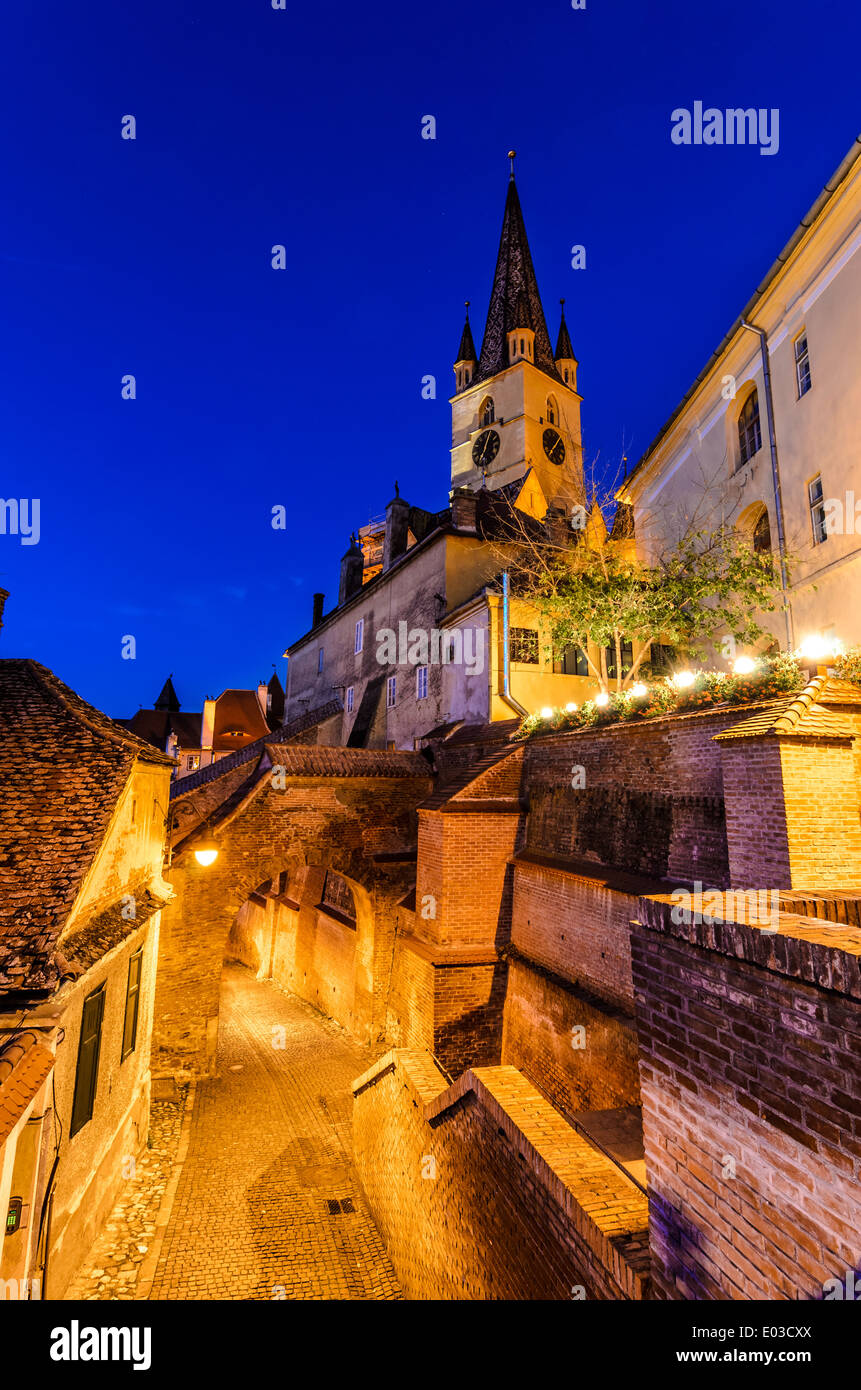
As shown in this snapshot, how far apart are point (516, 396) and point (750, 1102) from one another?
35.6 metres

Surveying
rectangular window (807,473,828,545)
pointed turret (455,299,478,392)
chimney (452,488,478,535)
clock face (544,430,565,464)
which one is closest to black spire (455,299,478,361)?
pointed turret (455,299,478,392)

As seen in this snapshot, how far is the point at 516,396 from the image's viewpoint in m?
33.3

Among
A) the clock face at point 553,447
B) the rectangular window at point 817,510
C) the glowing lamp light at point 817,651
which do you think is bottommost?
the glowing lamp light at point 817,651

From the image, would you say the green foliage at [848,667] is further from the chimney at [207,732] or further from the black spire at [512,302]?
the chimney at [207,732]

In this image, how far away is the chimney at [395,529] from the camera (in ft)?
89.6

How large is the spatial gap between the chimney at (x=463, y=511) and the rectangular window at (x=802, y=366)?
404 inches

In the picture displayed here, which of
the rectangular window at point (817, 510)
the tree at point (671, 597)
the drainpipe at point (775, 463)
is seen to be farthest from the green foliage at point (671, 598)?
the rectangular window at point (817, 510)

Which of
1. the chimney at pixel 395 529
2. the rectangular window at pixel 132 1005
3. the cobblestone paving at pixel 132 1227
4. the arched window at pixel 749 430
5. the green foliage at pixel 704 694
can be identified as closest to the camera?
the cobblestone paving at pixel 132 1227

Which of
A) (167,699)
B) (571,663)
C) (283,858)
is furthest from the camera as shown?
(167,699)

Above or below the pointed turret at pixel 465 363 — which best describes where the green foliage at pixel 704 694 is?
below

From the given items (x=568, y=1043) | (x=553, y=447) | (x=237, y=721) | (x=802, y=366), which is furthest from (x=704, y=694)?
(x=237, y=721)

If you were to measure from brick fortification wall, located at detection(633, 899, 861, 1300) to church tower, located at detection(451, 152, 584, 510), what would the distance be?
29.8m

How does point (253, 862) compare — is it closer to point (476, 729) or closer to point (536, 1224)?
point (476, 729)

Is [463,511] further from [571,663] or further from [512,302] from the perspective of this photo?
[512,302]
